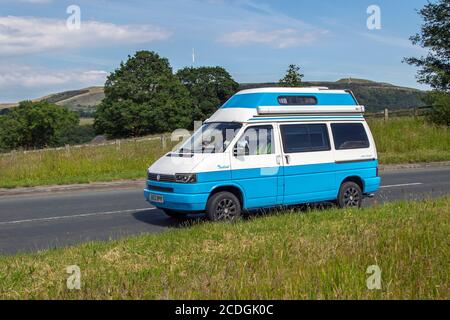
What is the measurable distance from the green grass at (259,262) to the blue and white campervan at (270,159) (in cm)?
107

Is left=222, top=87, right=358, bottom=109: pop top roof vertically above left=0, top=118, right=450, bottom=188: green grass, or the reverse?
left=222, top=87, right=358, bottom=109: pop top roof

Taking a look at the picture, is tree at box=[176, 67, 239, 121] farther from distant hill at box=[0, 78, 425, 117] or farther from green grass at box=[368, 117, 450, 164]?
green grass at box=[368, 117, 450, 164]

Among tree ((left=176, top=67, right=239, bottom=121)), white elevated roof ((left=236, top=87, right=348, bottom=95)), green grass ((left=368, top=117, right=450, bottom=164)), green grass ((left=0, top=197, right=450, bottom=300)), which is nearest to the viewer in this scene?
green grass ((left=0, top=197, right=450, bottom=300))

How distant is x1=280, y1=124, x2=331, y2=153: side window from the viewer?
9.90m

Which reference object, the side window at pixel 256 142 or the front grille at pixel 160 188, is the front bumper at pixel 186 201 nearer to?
the front grille at pixel 160 188

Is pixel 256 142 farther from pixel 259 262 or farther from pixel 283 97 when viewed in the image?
pixel 259 262

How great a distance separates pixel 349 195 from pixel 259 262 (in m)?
5.46

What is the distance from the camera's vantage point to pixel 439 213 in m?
8.00

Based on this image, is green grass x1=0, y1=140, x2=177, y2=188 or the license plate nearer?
the license plate

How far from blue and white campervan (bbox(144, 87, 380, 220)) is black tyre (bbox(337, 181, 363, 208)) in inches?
0.8

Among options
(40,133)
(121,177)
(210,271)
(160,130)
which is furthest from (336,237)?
(40,133)

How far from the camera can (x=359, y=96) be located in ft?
148

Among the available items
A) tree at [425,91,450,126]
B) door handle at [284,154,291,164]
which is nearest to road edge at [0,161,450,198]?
door handle at [284,154,291,164]
